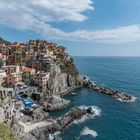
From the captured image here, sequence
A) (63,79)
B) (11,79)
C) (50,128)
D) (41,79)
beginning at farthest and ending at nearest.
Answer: (63,79), (41,79), (11,79), (50,128)

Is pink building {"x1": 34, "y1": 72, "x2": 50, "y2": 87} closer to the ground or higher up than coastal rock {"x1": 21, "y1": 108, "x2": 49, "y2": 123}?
Result: higher up

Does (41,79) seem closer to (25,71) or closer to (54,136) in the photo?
(25,71)

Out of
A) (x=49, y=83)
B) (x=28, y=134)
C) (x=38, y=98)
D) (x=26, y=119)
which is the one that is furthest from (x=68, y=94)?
(x=28, y=134)

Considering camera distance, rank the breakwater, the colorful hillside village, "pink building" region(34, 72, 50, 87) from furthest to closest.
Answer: "pink building" region(34, 72, 50, 87) < the breakwater < the colorful hillside village

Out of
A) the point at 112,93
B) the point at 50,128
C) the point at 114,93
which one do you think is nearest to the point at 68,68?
the point at 112,93

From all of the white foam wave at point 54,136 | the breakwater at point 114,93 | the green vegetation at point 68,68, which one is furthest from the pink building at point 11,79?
the white foam wave at point 54,136

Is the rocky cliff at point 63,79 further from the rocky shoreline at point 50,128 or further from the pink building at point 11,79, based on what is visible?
the rocky shoreline at point 50,128

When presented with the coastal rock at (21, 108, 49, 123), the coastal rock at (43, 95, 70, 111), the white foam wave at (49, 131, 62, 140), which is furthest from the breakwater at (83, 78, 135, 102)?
the white foam wave at (49, 131, 62, 140)

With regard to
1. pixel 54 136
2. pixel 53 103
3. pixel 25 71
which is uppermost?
pixel 25 71

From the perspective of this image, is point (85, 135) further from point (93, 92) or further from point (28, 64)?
point (28, 64)

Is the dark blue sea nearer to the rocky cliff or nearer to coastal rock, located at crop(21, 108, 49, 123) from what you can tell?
coastal rock, located at crop(21, 108, 49, 123)
